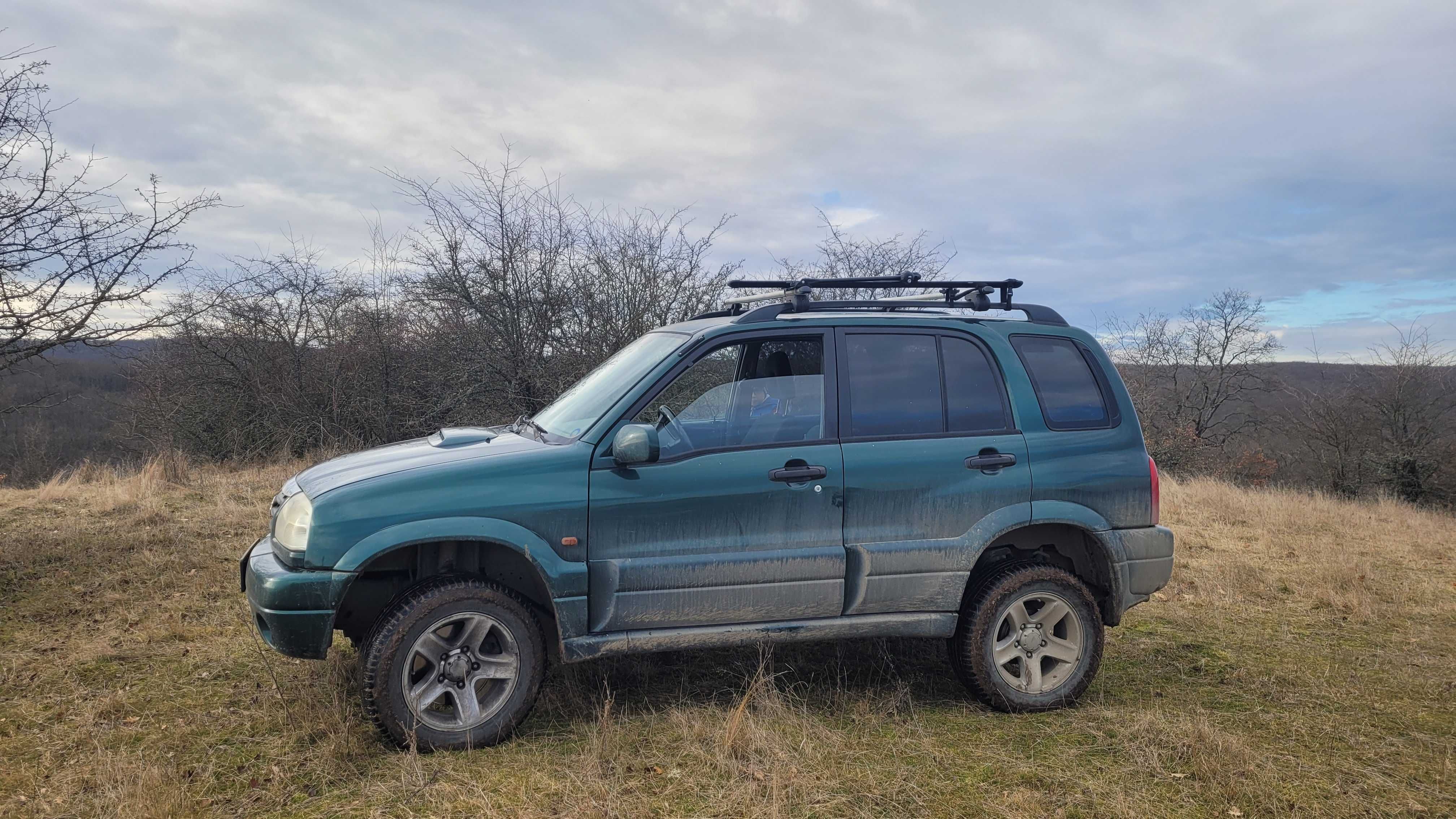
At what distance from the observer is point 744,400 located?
4316 mm

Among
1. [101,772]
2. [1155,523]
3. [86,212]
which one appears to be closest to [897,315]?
[1155,523]

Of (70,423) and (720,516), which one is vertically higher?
(70,423)

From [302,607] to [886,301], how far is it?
3.01m

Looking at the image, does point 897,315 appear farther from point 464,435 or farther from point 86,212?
point 86,212

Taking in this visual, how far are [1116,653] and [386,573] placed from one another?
13.7ft

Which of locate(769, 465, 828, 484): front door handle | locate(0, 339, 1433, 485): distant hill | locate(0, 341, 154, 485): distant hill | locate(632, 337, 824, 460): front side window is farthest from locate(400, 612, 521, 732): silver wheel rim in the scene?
locate(0, 339, 1433, 485): distant hill

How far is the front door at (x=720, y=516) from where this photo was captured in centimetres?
379

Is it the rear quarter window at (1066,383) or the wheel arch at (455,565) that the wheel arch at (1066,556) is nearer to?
the rear quarter window at (1066,383)

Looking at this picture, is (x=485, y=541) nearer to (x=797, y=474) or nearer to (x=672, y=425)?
(x=672, y=425)

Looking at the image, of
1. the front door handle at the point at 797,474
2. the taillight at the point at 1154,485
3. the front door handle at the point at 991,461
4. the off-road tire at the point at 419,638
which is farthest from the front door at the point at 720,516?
the taillight at the point at 1154,485

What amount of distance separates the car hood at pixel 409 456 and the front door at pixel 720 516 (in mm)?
534

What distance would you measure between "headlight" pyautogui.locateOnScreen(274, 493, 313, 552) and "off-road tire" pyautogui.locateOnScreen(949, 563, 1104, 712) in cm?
297

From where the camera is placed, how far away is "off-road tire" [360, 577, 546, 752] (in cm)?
356

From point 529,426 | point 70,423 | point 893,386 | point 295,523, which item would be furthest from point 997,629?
point 70,423
